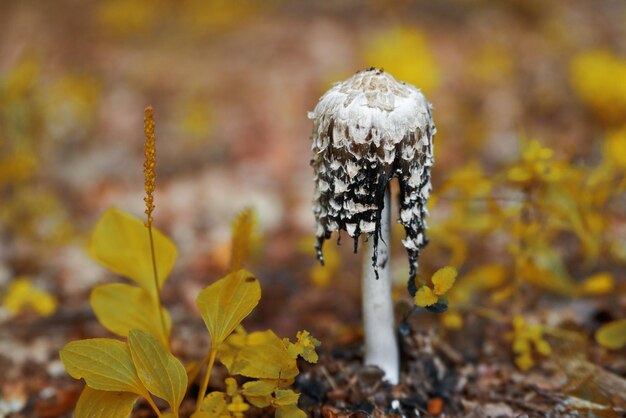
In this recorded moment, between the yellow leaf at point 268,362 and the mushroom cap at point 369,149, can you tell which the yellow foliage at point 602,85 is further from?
the yellow leaf at point 268,362

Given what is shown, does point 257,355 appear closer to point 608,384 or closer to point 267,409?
point 267,409

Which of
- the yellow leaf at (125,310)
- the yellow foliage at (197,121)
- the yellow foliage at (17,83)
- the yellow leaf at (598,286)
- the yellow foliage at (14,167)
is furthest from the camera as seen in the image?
the yellow foliage at (197,121)

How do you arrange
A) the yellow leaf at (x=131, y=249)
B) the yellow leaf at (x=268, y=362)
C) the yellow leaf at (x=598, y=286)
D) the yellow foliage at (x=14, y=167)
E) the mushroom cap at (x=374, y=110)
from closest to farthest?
the mushroom cap at (x=374, y=110) → the yellow leaf at (x=268, y=362) → the yellow leaf at (x=131, y=249) → the yellow leaf at (x=598, y=286) → the yellow foliage at (x=14, y=167)

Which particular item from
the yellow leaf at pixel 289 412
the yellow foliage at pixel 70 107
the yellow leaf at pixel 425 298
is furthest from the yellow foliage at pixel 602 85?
the yellow foliage at pixel 70 107

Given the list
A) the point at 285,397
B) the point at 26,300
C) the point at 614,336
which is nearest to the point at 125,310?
the point at 285,397

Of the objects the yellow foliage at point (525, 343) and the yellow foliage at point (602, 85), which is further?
the yellow foliage at point (602, 85)

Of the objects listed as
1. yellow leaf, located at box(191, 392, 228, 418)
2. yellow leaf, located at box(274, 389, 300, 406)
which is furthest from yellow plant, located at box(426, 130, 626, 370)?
yellow leaf, located at box(191, 392, 228, 418)
